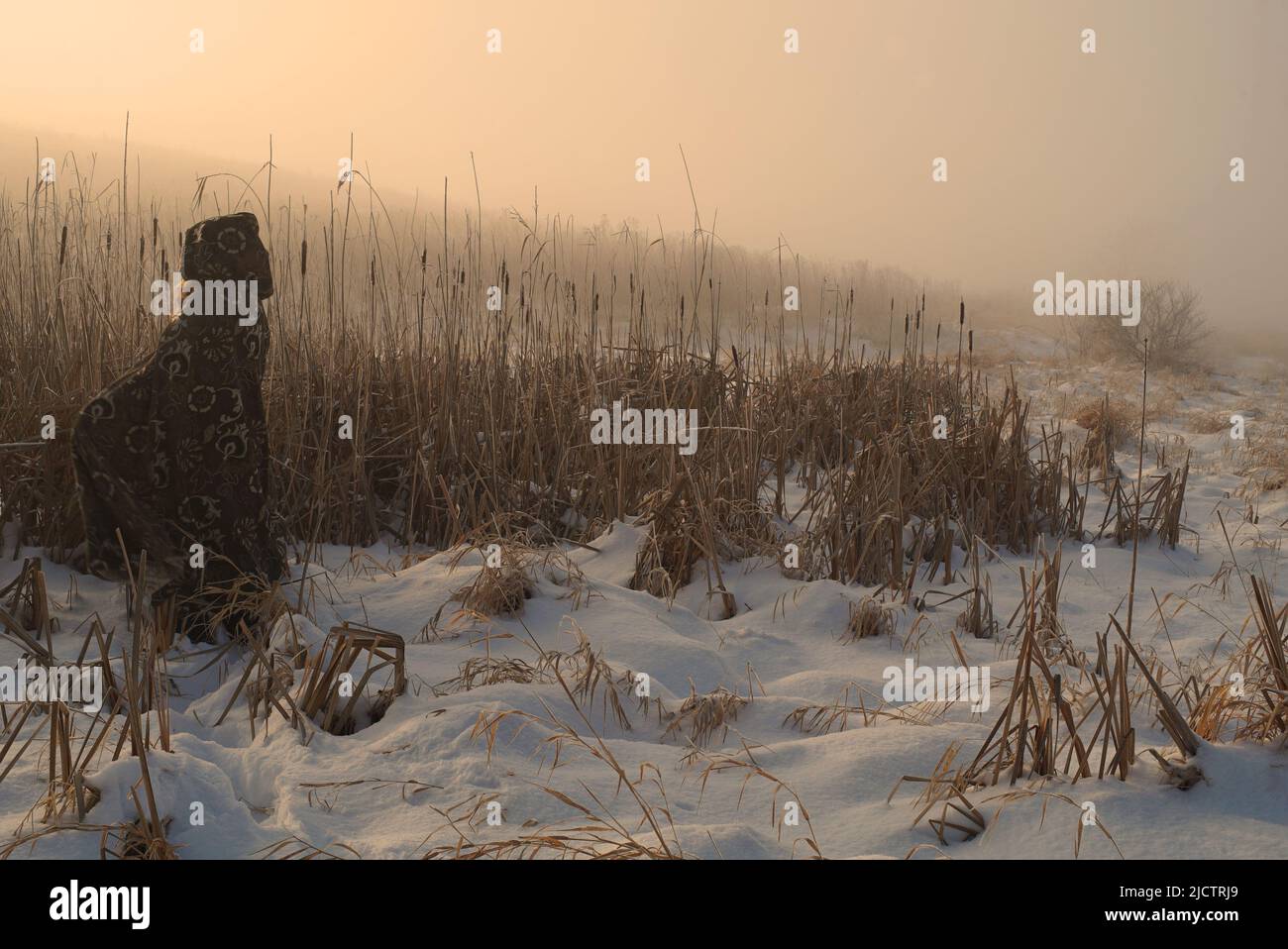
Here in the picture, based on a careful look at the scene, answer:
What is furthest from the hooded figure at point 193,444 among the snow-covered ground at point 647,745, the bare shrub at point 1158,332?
the bare shrub at point 1158,332

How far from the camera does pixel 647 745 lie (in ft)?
6.29

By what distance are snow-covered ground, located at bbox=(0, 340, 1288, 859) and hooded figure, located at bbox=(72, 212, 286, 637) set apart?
0.22 metres

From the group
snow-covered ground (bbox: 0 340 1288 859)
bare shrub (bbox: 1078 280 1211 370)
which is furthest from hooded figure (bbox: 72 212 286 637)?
bare shrub (bbox: 1078 280 1211 370)

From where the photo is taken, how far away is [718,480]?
336 centimetres

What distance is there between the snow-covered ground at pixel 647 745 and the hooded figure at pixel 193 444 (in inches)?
8.6

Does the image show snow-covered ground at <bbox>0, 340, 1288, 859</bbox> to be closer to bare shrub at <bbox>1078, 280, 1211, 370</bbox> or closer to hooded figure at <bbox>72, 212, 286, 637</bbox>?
hooded figure at <bbox>72, 212, 286, 637</bbox>

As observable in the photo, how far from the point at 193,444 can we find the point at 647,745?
144cm

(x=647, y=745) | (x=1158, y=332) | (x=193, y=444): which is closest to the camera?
(x=647, y=745)

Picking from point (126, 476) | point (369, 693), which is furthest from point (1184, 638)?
point (126, 476)


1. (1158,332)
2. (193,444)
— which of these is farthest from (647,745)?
(1158,332)

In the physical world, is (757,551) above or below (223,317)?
below

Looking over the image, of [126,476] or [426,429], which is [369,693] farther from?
[426,429]

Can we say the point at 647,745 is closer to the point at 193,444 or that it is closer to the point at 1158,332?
the point at 193,444

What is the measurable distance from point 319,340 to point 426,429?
34.1 inches
